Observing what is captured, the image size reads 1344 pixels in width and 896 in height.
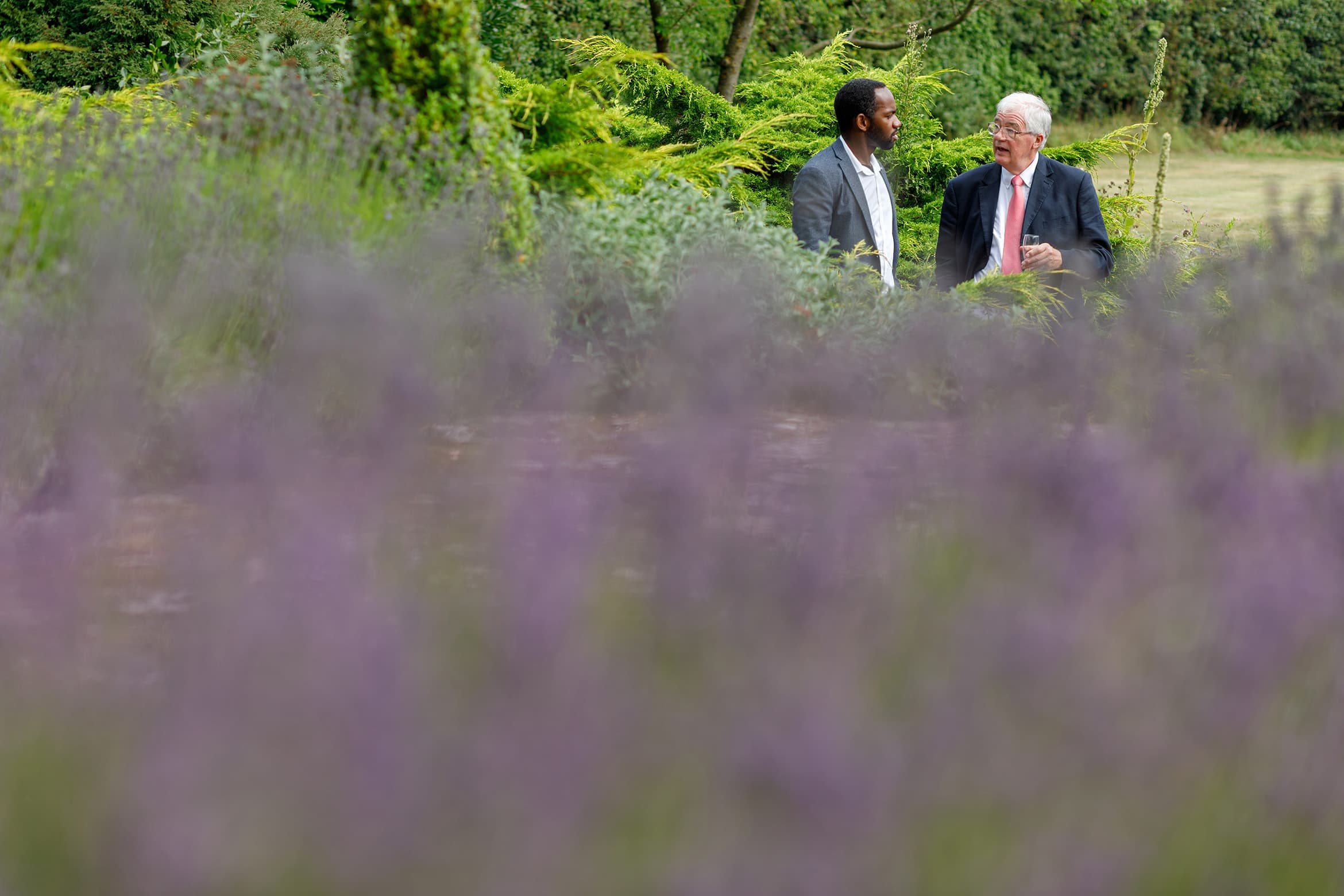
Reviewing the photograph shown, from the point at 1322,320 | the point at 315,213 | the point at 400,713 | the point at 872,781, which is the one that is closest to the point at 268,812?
the point at 400,713

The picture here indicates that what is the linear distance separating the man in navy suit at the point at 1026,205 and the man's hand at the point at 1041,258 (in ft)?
0.44

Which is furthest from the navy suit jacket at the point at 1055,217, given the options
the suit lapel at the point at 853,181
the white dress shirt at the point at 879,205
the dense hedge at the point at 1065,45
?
the dense hedge at the point at 1065,45

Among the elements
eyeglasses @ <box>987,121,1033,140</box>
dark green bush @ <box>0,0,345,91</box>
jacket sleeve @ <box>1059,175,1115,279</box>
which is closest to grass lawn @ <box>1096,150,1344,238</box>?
jacket sleeve @ <box>1059,175,1115,279</box>

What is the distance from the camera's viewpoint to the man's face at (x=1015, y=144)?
Answer: 5125 mm

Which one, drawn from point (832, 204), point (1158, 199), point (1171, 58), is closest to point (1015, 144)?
point (832, 204)

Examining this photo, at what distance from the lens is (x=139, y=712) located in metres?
1.54

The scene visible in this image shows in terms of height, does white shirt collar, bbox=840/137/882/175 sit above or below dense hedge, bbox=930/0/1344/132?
above

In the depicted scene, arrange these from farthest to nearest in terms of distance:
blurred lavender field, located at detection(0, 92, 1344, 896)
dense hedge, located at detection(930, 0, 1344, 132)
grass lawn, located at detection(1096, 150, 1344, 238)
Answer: dense hedge, located at detection(930, 0, 1344, 132), grass lawn, located at detection(1096, 150, 1344, 238), blurred lavender field, located at detection(0, 92, 1344, 896)

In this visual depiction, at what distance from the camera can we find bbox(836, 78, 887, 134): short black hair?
5160 millimetres

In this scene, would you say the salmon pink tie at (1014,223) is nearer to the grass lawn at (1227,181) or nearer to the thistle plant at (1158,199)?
the thistle plant at (1158,199)

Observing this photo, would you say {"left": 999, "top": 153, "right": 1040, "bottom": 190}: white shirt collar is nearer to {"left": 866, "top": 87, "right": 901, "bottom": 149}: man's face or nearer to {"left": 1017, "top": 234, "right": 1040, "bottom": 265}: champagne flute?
{"left": 1017, "top": 234, "right": 1040, "bottom": 265}: champagne flute

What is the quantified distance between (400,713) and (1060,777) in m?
0.71

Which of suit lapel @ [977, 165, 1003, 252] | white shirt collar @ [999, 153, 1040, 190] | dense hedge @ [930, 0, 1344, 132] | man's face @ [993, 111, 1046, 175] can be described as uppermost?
man's face @ [993, 111, 1046, 175]

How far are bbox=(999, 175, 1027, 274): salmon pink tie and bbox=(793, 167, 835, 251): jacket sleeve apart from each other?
77 cm
